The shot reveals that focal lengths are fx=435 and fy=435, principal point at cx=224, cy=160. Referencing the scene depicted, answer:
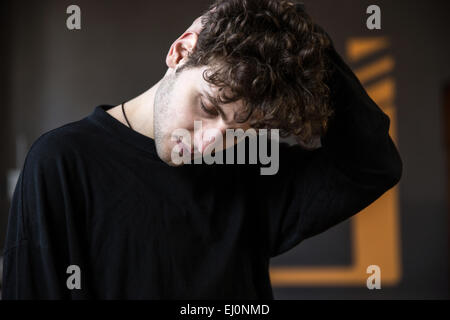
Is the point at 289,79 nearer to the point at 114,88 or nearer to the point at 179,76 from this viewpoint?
the point at 179,76

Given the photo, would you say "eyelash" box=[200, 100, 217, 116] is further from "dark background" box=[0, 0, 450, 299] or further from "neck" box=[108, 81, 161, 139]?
"dark background" box=[0, 0, 450, 299]

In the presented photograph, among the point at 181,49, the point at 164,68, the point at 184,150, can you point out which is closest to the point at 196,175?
the point at 184,150

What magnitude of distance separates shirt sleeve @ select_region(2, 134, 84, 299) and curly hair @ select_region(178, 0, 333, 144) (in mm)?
291

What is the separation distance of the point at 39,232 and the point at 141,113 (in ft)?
0.93

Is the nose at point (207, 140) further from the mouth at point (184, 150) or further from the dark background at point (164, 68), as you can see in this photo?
→ the dark background at point (164, 68)

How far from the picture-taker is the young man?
0.68 metres

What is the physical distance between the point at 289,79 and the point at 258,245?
0.34 metres

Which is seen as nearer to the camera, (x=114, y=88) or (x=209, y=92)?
(x=209, y=92)

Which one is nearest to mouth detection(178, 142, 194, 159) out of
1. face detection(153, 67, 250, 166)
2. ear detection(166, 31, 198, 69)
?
face detection(153, 67, 250, 166)

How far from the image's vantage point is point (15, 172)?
324 cm

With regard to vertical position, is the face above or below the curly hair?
below
